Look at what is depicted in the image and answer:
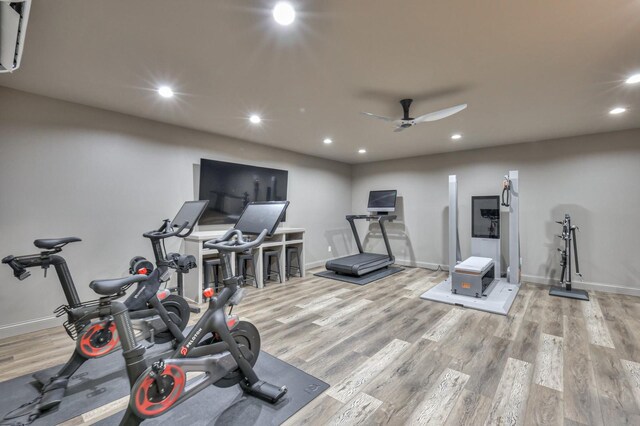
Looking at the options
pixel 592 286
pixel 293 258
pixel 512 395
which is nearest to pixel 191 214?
pixel 293 258

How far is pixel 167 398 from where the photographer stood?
153 cm

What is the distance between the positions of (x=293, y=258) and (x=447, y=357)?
3534mm

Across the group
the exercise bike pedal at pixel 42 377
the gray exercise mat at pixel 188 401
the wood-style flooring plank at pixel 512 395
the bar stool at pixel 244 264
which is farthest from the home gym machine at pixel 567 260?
the exercise bike pedal at pixel 42 377

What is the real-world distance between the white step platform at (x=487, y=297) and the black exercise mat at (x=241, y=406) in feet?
8.23

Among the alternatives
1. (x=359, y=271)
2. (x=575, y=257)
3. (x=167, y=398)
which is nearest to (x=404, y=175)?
(x=359, y=271)

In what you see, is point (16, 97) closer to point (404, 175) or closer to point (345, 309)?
point (345, 309)

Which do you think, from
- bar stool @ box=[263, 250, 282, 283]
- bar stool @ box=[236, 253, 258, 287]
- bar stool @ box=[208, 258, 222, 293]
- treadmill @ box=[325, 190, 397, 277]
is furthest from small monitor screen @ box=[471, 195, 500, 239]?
bar stool @ box=[208, 258, 222, 293]

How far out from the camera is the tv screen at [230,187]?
14.0 ft

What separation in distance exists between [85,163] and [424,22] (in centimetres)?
373

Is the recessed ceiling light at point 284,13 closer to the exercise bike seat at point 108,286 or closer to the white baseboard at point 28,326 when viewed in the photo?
the exercise bike seat at point 108,286

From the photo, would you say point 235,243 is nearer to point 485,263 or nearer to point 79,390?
point 79,390

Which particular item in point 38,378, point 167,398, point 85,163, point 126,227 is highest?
point 85,163

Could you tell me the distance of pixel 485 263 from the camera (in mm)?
4332

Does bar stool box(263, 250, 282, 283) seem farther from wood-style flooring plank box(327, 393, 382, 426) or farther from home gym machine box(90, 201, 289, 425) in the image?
wood-style flooring plank box(327, 393, 382, 426)
